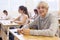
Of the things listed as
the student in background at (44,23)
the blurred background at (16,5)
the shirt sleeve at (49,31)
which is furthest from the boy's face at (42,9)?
the blurred background at (16,5)

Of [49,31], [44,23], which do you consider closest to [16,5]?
[44,23]

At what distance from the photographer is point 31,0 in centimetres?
745

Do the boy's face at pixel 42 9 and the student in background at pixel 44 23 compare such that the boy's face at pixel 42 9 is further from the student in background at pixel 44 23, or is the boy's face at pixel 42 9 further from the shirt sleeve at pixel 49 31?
the shirt sleeve at pixel 49 31

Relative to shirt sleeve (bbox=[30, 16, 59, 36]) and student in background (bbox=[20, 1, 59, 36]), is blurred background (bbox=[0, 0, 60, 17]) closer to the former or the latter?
student in background (bbox=[20, 1, 59, 36])

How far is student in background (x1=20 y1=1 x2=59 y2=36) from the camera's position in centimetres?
199

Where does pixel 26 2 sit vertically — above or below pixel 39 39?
above

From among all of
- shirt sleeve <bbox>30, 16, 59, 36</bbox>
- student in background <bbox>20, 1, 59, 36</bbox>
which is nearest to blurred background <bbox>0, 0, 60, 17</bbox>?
student in background <bbox>20, 1, 59, 36</bbox>

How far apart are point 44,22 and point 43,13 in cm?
16

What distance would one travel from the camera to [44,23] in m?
2.24

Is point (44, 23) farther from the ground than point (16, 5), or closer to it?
closer to it

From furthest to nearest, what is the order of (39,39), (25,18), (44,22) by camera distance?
1. (25,18)
2. (44,22)
3. (39,39)

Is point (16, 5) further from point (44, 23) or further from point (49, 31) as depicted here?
point (49, 31)

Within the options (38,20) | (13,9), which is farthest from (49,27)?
(13,9)

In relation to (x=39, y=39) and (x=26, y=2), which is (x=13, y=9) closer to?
(x=26, y=2)
